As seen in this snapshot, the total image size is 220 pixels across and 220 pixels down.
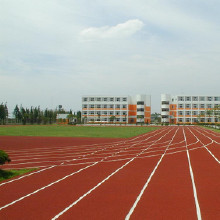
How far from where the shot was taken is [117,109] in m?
94.1

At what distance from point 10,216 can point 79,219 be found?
1359mm

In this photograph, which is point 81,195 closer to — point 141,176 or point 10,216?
point 10,216

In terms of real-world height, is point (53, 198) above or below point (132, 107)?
below

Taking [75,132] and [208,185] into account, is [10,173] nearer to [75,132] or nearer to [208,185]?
[208,185]

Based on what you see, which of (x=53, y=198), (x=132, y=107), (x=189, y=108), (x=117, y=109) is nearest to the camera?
(x=53, y=198)

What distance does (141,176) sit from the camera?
392 inches

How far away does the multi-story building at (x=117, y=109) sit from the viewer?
93625 mm

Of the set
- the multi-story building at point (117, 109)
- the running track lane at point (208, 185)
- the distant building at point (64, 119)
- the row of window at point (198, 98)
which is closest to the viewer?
the running track lane at point (208, 185)

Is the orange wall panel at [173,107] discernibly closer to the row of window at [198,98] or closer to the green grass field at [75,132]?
the row of window at [198,98]

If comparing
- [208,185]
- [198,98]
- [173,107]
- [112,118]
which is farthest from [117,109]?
[208,185]

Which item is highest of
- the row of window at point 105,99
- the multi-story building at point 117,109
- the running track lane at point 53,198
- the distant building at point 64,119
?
the row of window at point 105,99

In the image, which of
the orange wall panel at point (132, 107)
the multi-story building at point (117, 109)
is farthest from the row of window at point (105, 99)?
the orange wall panel at point (132, 107)

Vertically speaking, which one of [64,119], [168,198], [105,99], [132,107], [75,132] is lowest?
[168,198]

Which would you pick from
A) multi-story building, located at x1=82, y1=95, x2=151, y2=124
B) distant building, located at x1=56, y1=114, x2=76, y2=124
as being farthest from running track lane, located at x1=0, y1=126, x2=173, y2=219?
distant building, located at x1=56, y1=114, x2=76, y2=124
